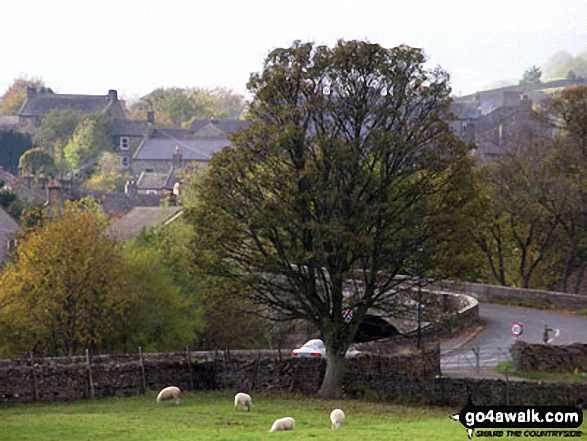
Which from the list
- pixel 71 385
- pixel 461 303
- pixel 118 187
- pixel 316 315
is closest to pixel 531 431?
pixel 316 315

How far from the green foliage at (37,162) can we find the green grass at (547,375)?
120 meters

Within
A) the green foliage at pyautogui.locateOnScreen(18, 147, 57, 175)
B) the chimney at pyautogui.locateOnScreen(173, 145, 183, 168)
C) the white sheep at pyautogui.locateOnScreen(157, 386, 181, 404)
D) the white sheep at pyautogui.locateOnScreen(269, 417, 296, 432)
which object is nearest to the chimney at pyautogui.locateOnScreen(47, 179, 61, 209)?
the green foliage at pyautogui.locateOnScreen(18, 147, 57, 175)

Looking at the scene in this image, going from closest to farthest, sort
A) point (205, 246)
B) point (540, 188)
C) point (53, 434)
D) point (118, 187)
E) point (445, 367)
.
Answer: point (53, 434), point (205, 246), point (445, 367), point (540, 188), point (118, 187)

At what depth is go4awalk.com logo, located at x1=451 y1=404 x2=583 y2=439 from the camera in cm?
2870

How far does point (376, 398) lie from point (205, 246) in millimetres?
7543

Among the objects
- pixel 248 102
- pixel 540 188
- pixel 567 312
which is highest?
pixel 248 102

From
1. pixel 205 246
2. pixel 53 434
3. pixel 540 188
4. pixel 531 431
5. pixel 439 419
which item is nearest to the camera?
pixel 531 431

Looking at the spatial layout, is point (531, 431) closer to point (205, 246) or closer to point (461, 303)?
point (205, 246)

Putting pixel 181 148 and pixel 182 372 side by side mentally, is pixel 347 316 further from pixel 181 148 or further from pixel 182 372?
pixel 181 148

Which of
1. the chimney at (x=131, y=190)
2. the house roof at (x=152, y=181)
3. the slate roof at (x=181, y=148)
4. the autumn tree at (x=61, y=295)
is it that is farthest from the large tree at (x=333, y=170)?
the slate roof at (x=181, y=148)

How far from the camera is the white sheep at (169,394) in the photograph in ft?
131

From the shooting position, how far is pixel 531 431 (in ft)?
94.8

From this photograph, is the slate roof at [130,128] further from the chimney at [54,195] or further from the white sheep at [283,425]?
the white sheep at [283,425]

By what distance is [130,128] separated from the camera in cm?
19250
